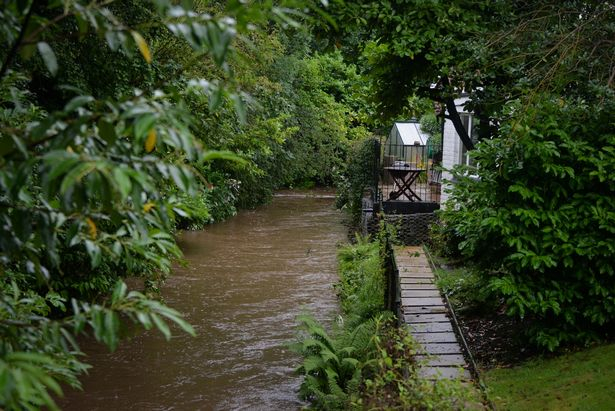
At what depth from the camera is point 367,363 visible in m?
7.77

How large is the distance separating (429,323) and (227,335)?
4.46 metres

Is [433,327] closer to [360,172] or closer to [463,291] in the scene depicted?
[463,291]

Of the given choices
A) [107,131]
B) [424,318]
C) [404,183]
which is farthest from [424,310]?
[404,183]

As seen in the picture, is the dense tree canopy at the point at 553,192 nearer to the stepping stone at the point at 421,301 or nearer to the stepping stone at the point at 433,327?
the stepping stone at the point at 433,327

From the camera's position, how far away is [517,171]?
8.00 meters

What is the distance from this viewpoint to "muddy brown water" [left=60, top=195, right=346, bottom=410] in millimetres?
9867

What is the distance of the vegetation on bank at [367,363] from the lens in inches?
237

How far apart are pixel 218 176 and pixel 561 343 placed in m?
13.4

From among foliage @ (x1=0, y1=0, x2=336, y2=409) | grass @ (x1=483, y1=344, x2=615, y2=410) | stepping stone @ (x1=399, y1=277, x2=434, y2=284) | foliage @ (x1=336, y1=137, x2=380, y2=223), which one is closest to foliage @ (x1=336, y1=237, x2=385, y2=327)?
stepping stone @ (x1=399, y1=277, x2=434, y2=284)

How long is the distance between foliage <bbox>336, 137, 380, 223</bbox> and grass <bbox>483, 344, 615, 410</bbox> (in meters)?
13.0

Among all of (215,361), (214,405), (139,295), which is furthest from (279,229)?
(139,295)

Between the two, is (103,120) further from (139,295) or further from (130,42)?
(139,295)

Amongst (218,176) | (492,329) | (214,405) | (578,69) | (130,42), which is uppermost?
(578,69)

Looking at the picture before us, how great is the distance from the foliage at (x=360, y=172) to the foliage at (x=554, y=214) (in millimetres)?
12402
